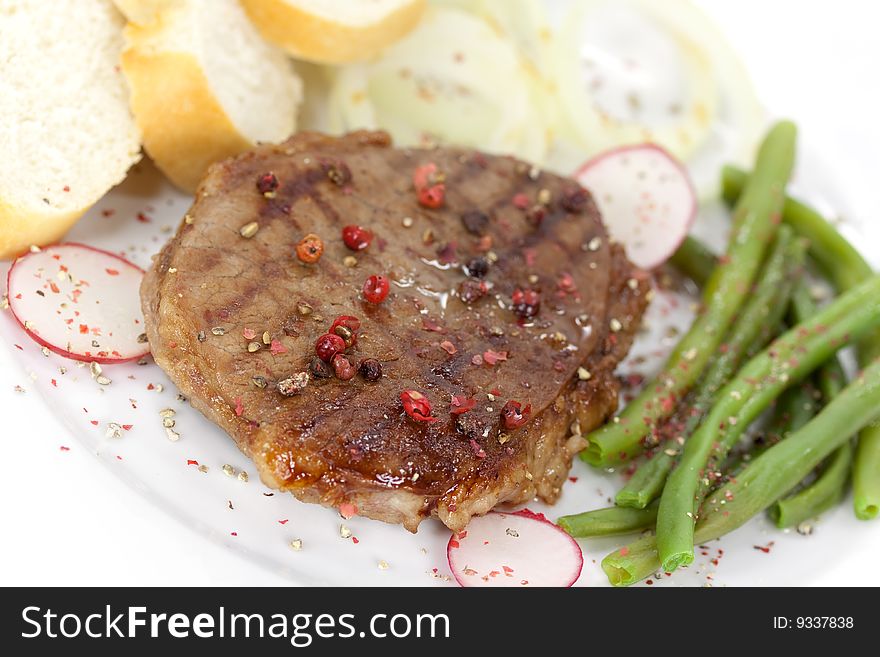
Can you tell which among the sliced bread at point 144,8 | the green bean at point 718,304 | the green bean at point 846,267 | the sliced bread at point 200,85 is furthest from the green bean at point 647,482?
the sliced bread at point 144,8

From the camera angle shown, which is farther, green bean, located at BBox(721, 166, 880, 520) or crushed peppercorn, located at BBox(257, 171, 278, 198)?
green bean, located at BBox(721, 166, 880, 520)

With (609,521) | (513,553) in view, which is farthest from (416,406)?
(609,521)

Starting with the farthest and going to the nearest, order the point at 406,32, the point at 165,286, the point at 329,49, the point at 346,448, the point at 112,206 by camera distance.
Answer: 1. the point at 406,32
2. the point at 329,49
3. the point at 112,206
4. the point at 165,286
5. the point at 346,448

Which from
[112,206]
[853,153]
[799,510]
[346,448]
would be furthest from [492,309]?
[853,153]

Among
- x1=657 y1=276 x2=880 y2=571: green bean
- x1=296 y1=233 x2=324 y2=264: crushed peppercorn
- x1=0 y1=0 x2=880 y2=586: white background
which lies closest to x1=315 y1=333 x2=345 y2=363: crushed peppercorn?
x1=296 y1=233 x2=324 y2=264: crushed peppercorn

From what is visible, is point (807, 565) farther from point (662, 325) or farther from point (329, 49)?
point (329, 49)

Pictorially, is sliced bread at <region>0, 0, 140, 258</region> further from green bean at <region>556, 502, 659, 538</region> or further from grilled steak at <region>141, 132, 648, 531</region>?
green bean at <region>556, 502, 659, 538</region>
